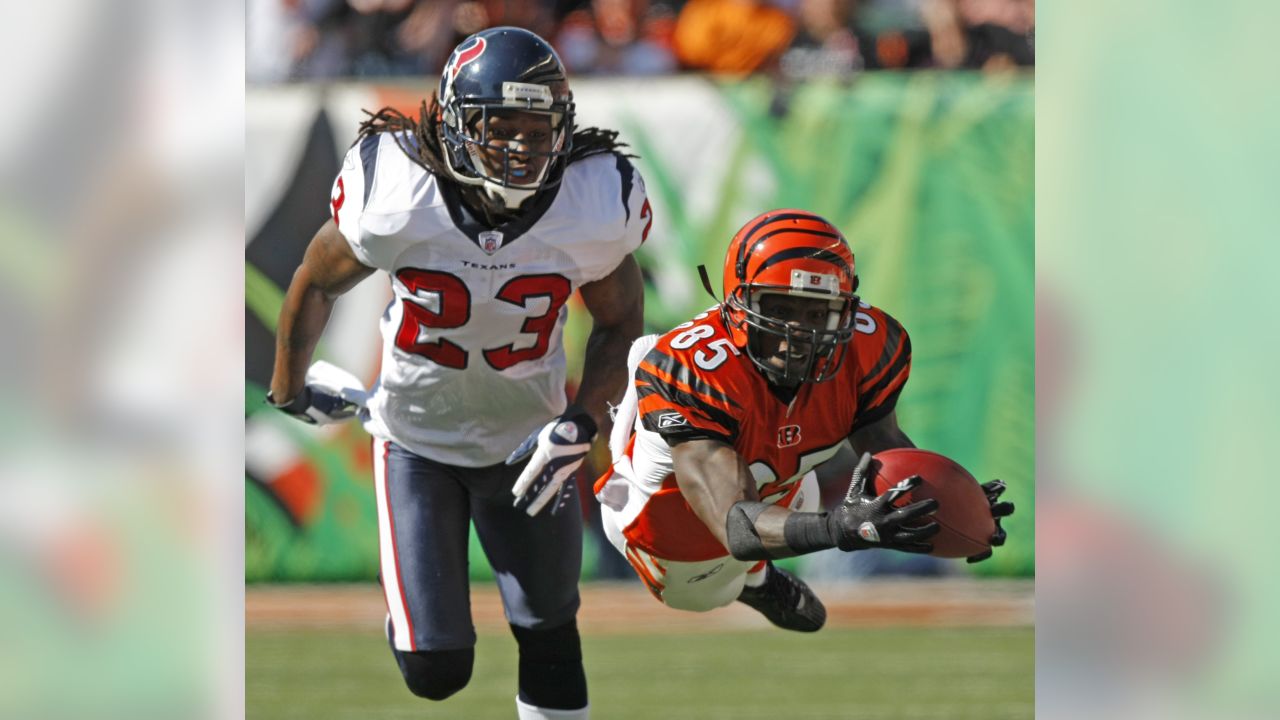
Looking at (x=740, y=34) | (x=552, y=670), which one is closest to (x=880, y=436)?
(x=552, y=670)

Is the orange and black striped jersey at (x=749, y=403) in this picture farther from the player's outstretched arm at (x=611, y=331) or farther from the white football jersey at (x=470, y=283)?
the white football jersey at (x=470, y=283)

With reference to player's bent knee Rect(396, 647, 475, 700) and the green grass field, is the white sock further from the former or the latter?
the green grass field

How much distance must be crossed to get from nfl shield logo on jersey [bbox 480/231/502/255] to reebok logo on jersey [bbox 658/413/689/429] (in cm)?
66

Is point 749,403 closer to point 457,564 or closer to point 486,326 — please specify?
point 486,326

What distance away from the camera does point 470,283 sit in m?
3.63

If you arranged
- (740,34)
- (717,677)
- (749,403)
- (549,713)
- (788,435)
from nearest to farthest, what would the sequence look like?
(749,403) → (788,435) → (549,713) → (717,677) → (740,34)

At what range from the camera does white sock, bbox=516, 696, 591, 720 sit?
12.0 ft

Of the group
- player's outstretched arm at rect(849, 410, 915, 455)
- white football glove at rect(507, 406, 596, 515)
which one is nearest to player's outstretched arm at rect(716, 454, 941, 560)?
player's outstretched arm at rect(849, 410, 915, 455)

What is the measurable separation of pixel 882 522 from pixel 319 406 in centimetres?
173

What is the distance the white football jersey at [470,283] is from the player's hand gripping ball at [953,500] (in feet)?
3.23
